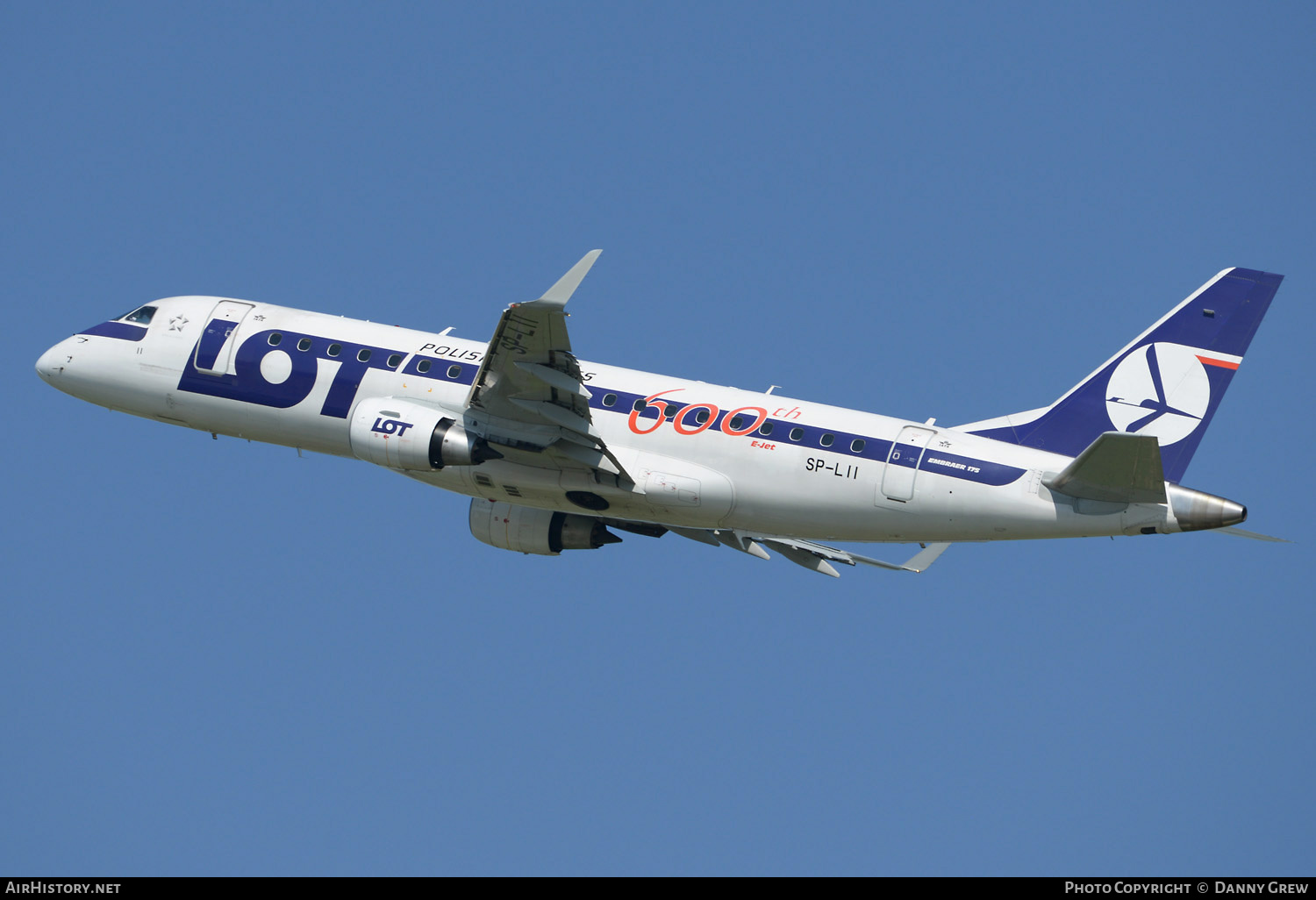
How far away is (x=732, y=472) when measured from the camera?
34.4m

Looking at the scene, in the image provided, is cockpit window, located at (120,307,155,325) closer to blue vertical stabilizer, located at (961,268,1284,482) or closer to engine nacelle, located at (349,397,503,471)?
engine nacelle, located at (349,397,503,471)

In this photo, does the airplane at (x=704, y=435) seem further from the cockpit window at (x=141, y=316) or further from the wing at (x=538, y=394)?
the cockpit window at (x=141, y=316)

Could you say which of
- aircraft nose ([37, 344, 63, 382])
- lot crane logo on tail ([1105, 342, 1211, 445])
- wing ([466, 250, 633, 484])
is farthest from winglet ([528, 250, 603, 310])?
aircraft nose ([37, 344, 63, 382])

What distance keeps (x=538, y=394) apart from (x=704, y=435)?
4.06 meters

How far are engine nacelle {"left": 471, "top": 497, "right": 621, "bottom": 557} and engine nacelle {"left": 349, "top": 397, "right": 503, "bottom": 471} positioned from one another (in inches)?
157

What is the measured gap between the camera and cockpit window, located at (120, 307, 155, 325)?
39.1m

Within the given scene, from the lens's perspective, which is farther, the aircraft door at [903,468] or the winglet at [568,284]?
the aircraft door at [903,468]

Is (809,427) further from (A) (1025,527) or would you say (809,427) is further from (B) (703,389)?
(A) (1025,527)

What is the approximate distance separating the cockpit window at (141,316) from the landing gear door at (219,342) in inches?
76.4

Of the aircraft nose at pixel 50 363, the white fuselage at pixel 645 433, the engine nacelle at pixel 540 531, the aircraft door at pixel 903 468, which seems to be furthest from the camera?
the aircraft nose at pixel 50 363

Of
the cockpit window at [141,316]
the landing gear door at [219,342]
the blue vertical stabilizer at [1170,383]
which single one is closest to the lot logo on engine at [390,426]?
the landing gear door at [219,342]

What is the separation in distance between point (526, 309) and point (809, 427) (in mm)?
7203

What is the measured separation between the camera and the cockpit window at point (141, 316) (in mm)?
39062
